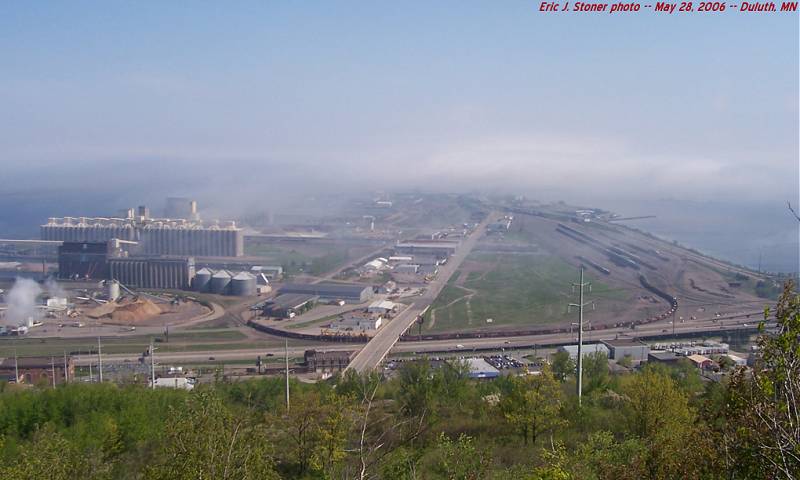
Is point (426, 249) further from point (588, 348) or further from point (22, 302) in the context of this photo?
point (22, 302)

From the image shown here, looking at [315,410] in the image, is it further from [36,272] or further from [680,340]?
[36,272]

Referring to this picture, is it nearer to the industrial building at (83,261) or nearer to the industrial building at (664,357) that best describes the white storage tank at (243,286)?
the industrial building at (83,261)

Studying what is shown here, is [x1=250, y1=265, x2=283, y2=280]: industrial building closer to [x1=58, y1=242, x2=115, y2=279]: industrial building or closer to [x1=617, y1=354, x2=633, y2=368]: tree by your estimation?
[x1=58, y1=242, x2=115, y2=279]: industrial building

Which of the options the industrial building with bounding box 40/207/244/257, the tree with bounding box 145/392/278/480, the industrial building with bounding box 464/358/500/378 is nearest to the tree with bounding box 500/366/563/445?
the tree with bounding box 145/392/278/480

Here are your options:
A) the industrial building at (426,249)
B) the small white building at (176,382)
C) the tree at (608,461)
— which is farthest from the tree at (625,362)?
the industrial building at (426,249)

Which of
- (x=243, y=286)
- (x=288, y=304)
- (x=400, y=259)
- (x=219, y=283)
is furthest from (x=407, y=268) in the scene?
(x=288, y=304)

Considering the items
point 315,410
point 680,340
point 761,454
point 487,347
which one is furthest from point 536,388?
point 680,340
